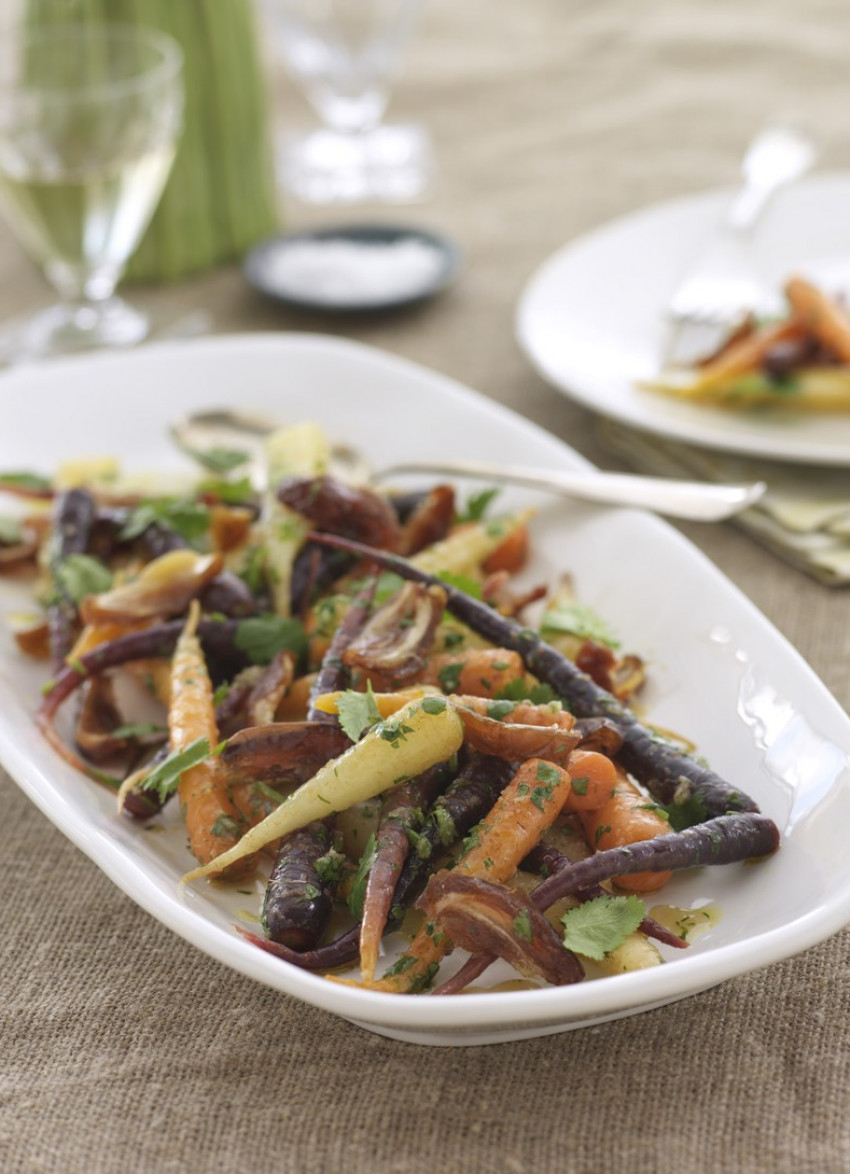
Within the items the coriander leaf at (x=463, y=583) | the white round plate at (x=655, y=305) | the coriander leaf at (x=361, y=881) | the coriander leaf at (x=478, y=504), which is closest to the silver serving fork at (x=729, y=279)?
the white round plate at (x=655, y=305)

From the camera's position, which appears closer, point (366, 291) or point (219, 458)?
point (219, 458)

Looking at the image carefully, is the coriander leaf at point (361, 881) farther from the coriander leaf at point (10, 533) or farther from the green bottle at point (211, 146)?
the green bottle at point (211, 146)

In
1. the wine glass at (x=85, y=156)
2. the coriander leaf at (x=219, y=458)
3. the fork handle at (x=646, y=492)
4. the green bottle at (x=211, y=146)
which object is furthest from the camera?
the green bottle at (x=211, y=146)

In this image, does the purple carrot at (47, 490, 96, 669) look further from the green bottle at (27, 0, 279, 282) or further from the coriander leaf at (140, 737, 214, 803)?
the green bottle at (27, 0, 279, 282)

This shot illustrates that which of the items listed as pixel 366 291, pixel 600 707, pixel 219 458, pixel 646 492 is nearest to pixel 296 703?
pixel 600 707

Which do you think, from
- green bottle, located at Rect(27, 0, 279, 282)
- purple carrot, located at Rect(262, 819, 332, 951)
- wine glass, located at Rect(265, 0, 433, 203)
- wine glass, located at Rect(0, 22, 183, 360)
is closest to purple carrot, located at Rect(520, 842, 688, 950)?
purple carrot, located at Rect(262, 819, 332, 951)

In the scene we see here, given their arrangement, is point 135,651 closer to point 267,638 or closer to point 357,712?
point 267,638
